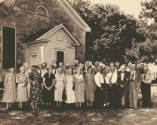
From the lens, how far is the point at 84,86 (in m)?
4.51

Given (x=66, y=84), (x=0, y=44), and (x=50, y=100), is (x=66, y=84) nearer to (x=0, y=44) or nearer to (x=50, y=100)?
(x=50, y=100)

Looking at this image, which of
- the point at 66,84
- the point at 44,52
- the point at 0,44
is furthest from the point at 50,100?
the point at 44,52

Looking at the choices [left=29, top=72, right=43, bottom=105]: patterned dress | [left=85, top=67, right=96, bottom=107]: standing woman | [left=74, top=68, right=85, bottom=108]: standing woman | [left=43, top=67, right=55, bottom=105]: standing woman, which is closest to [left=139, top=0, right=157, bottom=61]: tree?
[left=85, top=67, right=96, bottom=107]: standing woman

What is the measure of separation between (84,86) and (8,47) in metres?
1.83

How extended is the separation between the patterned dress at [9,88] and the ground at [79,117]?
0.55 ft

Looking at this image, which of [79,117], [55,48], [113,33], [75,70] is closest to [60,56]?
A: [55,48]

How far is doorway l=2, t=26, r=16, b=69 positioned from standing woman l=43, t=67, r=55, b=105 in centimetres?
108

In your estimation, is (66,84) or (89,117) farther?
(66,84)

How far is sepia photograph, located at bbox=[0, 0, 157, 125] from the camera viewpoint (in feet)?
13.1

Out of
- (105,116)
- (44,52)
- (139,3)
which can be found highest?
(139,3)

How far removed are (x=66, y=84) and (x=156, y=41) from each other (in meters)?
1.79

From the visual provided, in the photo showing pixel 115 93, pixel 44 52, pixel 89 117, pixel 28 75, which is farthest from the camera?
pixel 44 52

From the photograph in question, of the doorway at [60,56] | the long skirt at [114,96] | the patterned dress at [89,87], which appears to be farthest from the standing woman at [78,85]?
the doorway at [60,56]

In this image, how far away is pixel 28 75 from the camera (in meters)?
4.28
